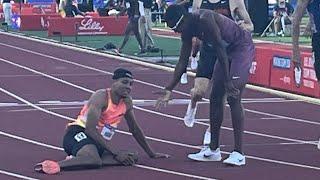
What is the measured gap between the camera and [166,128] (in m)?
14.0

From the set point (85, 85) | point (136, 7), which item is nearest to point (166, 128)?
point (85, 85)

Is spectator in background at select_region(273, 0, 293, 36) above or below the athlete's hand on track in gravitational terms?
below

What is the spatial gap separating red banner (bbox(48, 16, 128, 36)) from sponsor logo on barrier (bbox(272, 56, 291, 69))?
1818cm

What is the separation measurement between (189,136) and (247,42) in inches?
105

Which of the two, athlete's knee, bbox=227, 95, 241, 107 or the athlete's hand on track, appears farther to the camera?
the athlete's hand on track

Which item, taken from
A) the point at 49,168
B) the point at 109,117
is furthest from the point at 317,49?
the point at 49,168

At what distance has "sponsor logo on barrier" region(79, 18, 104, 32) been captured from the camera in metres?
37.4

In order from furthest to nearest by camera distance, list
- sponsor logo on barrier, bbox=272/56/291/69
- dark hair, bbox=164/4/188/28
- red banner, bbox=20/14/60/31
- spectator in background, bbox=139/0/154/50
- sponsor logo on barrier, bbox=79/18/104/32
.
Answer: red banner, bbox=20/14/60/31 < sponsor logo on barrier, bbox=79/18/104/32 < spectator in background, bbox=139/0/154/50 < sponsor logo on barrier, bbox=272/56/291/69 < dark hair, bbox=164/4/188/28

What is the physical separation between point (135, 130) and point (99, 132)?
0.54m

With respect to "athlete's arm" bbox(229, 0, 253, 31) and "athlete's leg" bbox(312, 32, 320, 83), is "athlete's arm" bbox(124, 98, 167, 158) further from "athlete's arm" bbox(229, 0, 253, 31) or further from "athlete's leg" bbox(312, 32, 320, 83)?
"athlete's leg" bbox(312, 32, 320, 83)

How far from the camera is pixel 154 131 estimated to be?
44.8 feet

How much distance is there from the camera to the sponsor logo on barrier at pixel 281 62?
61.9 ft


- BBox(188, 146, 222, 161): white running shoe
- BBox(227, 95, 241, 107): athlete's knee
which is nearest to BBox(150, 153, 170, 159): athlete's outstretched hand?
BBox(188, 146, 222, 161): white running shoe

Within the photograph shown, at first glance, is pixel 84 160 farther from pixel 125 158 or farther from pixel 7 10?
pixel 7 10
